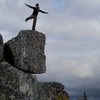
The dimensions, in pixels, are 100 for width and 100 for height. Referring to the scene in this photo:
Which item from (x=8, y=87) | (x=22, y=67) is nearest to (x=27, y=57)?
(x=22, y=67)

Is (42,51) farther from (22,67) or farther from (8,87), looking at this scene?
(8,87)

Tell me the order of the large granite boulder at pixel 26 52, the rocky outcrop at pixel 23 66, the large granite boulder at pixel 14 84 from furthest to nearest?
the large granite boulder at pixel 26 52 → the rocky outcrop at pixel 23 66 → the large granite boulder at pixel 14 84

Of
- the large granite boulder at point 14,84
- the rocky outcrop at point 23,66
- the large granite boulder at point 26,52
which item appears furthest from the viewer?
the large granite boulder at point 26,52

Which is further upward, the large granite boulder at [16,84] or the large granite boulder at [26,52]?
the large granite boulder at [26,52]

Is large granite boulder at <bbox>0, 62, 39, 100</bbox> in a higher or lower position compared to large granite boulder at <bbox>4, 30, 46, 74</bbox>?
lower

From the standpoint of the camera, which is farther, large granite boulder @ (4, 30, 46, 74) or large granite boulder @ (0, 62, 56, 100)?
large granite boulder @ (4, 30, 46, 74)

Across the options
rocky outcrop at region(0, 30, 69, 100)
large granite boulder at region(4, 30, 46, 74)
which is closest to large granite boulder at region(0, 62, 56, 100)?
rocky outcrop at region(0, 30, 69, 100)

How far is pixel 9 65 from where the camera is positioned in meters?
38.4

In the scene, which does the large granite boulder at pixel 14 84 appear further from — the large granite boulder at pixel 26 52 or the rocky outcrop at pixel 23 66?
the large granite boulder at pixel 26 52

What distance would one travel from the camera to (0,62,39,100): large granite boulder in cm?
3741

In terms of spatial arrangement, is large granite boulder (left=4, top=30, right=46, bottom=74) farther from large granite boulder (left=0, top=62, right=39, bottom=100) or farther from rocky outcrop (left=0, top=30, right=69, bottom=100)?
large granite boulder (left=0, top=62, right=39, bottom=100)

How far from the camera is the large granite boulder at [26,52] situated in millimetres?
39562

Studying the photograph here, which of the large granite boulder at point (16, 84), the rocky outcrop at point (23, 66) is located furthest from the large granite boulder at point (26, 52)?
the large granite boulder at point (16, 84)

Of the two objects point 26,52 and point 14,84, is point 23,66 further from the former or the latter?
point 14,84
